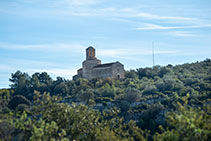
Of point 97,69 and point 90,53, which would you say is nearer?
point 97,69

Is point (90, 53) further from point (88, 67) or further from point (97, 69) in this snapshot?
point (97, 69)

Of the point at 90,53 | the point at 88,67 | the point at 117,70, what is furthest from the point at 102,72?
the point at 90,53

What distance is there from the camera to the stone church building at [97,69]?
76.1 meters

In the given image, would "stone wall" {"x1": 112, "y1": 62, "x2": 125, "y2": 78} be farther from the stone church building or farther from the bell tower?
the bell tower

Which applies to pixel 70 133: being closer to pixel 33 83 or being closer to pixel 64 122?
pixel 64 122

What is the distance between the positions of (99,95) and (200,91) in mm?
17413

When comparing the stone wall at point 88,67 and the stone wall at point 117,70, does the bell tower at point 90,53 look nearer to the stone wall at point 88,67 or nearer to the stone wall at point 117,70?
the stone wall at point 88,67

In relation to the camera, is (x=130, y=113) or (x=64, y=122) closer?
(x=64, y=122)

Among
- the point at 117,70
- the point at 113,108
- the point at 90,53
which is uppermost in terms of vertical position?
the point at 90,53

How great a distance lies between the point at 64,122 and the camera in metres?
27.2

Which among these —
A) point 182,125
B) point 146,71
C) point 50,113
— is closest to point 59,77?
point 146,71

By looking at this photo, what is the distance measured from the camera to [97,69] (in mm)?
78500

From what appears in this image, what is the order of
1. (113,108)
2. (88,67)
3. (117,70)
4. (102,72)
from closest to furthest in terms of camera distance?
(113,108) → (117,70) → (102,72) → (88,67)

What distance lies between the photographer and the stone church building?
76.1 metres
